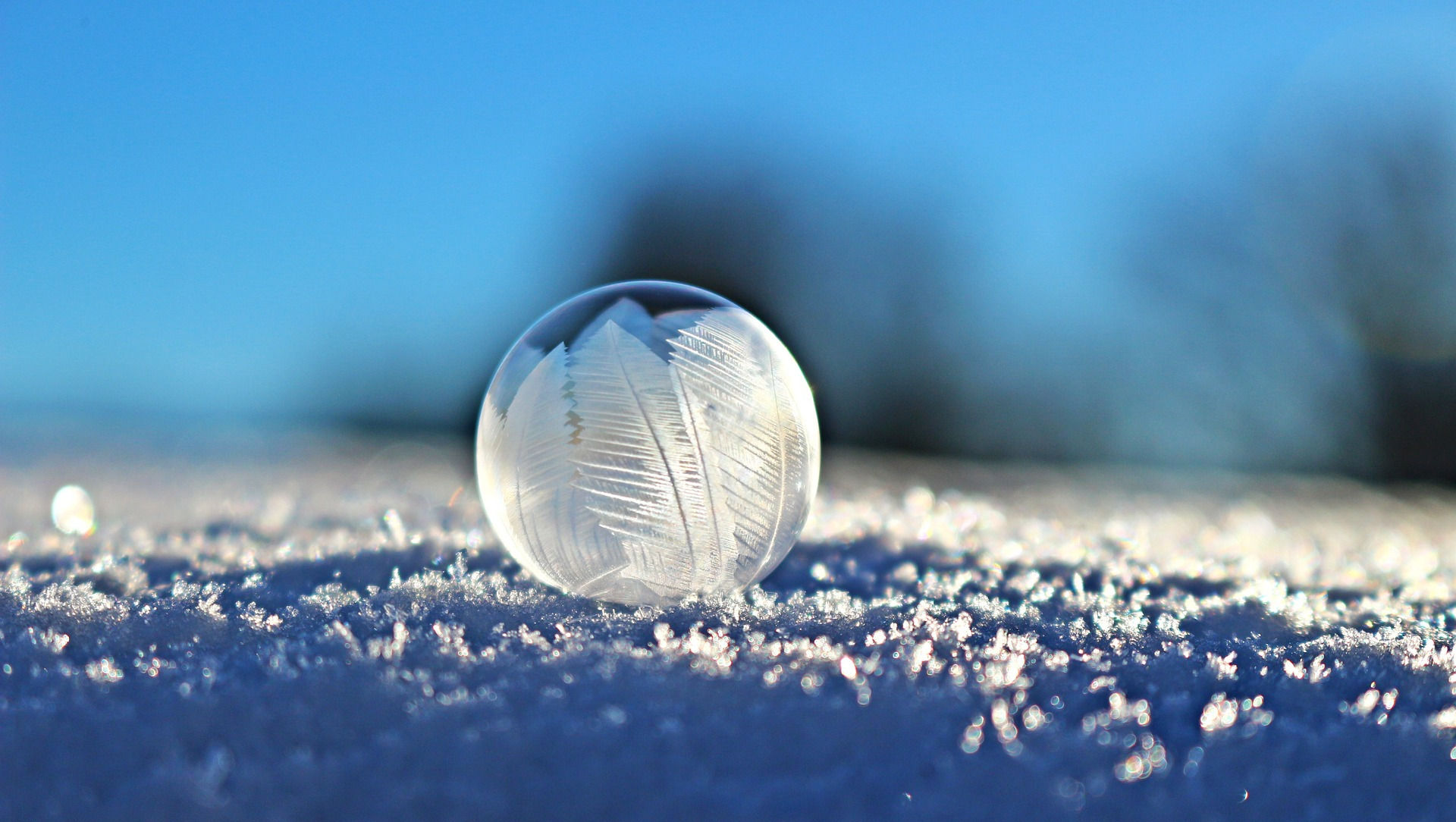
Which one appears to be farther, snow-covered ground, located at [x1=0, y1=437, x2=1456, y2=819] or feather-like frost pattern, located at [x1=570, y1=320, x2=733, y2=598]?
feather-like frost pattern, located at [x1=570, y1=320, x2=733, y2=598]

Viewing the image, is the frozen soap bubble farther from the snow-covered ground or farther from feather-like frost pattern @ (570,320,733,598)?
the snow-covered ground

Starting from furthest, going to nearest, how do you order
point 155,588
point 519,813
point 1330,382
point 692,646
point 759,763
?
point 1330,382
point 155,588
point 692,646
point 759,763
point 519,813

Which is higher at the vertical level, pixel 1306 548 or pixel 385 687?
pixel 385 687

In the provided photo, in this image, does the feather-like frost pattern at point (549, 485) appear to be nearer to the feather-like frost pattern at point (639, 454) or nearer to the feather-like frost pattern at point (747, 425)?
the feather-like frost pattern at point (639, 454)

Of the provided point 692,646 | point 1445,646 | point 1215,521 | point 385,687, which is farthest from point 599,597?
point 1215,521

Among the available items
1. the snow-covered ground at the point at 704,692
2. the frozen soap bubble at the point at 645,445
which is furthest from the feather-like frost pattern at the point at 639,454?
the snow-covered ground at the point at 704,692

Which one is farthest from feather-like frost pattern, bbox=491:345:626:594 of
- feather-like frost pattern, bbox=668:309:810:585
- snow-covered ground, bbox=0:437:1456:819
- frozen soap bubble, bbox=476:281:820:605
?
feather-like frost pattern, bbox=668:309:810:585

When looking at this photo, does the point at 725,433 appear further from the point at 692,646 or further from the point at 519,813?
the point at 519,813

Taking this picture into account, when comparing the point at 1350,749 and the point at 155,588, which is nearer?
the point at 1350,749
